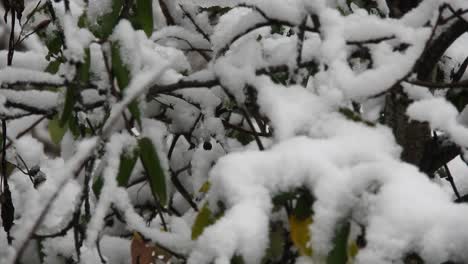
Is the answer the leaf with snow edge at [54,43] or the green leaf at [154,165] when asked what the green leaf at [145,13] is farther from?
the green leaf at [154,165]

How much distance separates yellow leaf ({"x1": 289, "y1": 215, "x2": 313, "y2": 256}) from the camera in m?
0.69

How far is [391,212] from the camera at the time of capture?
2.08 ft

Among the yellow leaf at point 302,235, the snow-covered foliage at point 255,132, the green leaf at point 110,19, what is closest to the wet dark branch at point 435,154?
the snow-covered foliage at point 255,132

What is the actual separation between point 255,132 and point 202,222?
21cm

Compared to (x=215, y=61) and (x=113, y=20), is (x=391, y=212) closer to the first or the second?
(x=215, y=61)

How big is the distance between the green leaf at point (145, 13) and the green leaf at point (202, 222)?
1.77 feet

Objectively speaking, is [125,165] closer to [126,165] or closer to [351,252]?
[126,165]

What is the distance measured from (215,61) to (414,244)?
428mm

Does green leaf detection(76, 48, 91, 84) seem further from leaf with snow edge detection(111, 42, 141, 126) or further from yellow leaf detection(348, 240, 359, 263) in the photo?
yellow leaf detection(348, 240, 359, 263)

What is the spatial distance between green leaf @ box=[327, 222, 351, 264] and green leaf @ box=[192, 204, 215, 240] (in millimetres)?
152

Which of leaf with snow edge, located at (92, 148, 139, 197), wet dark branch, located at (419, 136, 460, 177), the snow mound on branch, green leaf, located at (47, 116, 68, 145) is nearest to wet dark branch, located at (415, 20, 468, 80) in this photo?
wet dark branch, located at (419, 136, 460, 177)

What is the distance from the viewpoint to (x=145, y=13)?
1.17 m

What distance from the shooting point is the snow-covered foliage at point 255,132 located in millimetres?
667

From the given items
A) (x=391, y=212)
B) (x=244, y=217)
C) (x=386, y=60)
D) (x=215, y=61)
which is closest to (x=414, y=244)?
(x=391, y=212)
